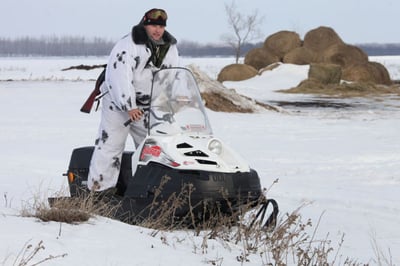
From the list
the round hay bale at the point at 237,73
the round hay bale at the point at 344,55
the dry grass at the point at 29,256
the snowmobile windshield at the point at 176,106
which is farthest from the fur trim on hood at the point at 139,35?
the round hay bale at the point at 344,55

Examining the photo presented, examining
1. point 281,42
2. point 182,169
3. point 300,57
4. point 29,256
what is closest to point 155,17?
point 182,169

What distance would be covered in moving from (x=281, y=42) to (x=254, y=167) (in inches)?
1456

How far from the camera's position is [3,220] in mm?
4852

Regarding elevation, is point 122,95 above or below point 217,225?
above

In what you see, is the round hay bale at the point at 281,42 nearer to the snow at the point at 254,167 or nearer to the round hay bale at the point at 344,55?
the round hay bale at the point at 344,55

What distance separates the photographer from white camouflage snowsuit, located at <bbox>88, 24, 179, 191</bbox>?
637 centimetres

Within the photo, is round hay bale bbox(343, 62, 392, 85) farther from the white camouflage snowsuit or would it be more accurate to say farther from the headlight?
the headlight

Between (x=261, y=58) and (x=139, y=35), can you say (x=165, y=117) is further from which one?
(x=261, y=58)

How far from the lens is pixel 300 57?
4494 centimetres

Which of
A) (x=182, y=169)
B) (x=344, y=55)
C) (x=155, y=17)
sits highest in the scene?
(x=155, y=17)

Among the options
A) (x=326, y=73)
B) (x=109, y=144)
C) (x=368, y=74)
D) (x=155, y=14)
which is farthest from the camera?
(x=368, y=74)

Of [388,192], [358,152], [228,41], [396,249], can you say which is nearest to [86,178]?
[396,249]

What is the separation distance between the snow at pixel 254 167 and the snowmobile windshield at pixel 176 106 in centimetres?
84

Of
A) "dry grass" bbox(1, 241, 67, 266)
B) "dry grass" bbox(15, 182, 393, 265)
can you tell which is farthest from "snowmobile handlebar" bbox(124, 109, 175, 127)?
"dry grass" bbox(1, 241, 67, 266)
